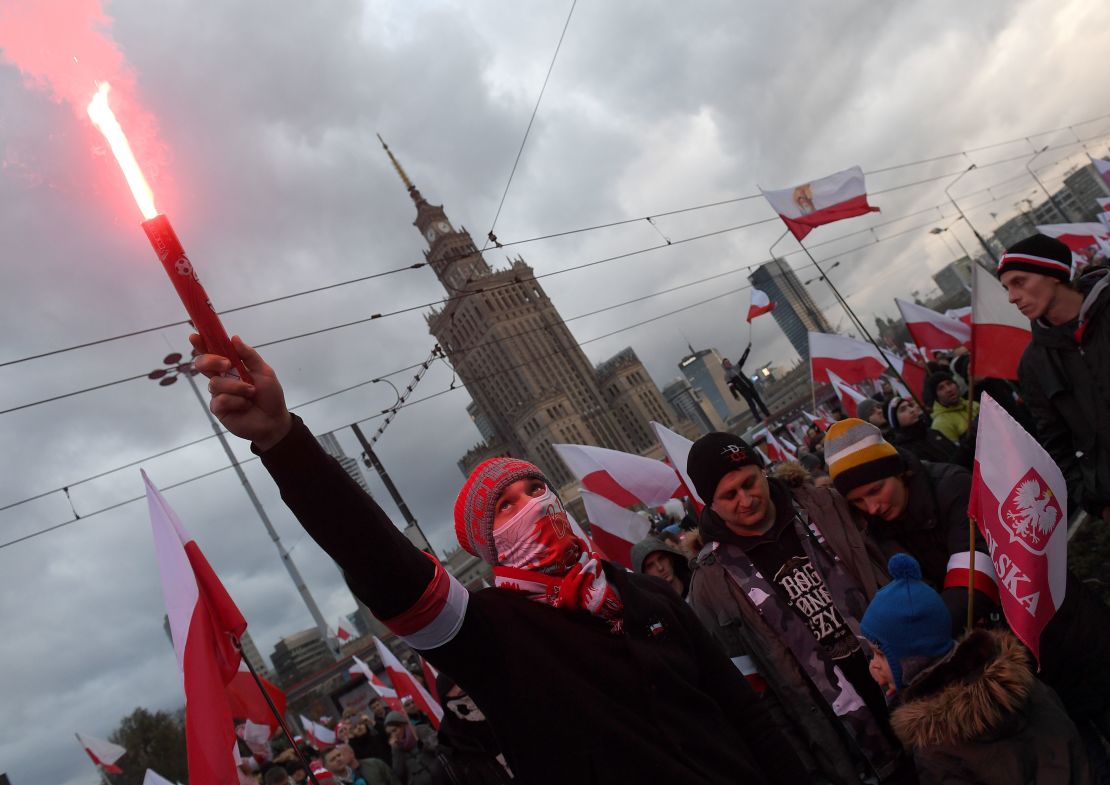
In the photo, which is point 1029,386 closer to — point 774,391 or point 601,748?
point 601,748

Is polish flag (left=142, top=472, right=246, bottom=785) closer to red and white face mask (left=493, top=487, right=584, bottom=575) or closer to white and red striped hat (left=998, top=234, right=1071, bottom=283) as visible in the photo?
red and white face mask (left=493, top=487, right=584, bottom=575)

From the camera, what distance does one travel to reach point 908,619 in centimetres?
246

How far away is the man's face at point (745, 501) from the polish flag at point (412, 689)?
5.41m

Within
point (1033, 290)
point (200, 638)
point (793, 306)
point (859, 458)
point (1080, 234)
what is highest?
point (793, 306)

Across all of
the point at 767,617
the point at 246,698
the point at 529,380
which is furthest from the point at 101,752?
the point at 529,380

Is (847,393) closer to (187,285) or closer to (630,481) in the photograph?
(630,481)

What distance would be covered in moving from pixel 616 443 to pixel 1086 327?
86.2 m

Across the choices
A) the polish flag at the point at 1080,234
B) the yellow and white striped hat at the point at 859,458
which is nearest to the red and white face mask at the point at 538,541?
the yellow and white striped hat at the point at 859,458

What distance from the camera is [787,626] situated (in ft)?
10.8

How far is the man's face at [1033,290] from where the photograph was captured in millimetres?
3840

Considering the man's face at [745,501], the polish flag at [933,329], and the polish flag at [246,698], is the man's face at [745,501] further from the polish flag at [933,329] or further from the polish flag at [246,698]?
the polish flag at [933,329]

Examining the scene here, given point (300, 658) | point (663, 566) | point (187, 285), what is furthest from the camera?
point (300, 658)

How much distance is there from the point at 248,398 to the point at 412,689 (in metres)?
8.49

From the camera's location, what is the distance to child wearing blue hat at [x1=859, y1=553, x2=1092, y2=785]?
7.18 ft
